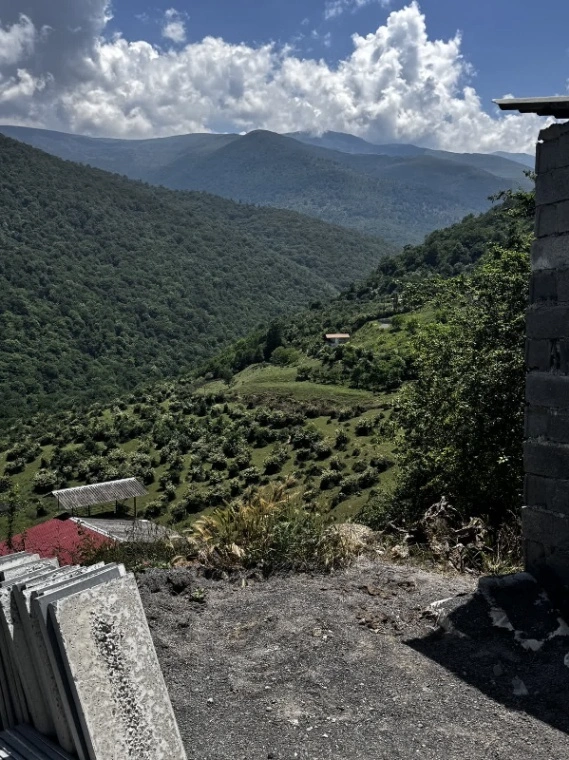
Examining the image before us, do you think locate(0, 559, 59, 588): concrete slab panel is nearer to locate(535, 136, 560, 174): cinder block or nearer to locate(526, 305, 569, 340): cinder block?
locate(526, 305, 569, 340): cinder block

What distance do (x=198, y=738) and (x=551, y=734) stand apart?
6.59ft

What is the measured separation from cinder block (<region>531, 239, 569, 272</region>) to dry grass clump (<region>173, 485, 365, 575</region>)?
293cm

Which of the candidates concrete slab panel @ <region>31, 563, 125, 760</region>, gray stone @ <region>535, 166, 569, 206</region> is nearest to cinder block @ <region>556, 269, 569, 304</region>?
gray stone @ <region>535, 166, 569, 206</region>

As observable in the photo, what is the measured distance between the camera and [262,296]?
146875 millimetres

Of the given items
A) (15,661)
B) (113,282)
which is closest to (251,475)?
(15,661)

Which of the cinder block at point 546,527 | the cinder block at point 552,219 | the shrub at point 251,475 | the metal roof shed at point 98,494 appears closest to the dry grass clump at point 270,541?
the cinder block at point 546,527

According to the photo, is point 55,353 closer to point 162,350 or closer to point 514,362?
point 162,350

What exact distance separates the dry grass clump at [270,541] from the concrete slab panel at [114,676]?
239 centimetres

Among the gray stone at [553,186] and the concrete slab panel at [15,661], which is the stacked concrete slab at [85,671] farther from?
the gray stone at [553,186]

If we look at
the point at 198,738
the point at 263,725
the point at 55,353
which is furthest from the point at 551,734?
the point at 55,353

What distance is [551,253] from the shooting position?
5.84 meters

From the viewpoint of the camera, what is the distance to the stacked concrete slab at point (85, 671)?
150 inches

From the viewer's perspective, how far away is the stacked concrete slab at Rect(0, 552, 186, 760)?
3.81 meters

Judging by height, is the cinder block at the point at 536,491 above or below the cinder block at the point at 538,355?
below
